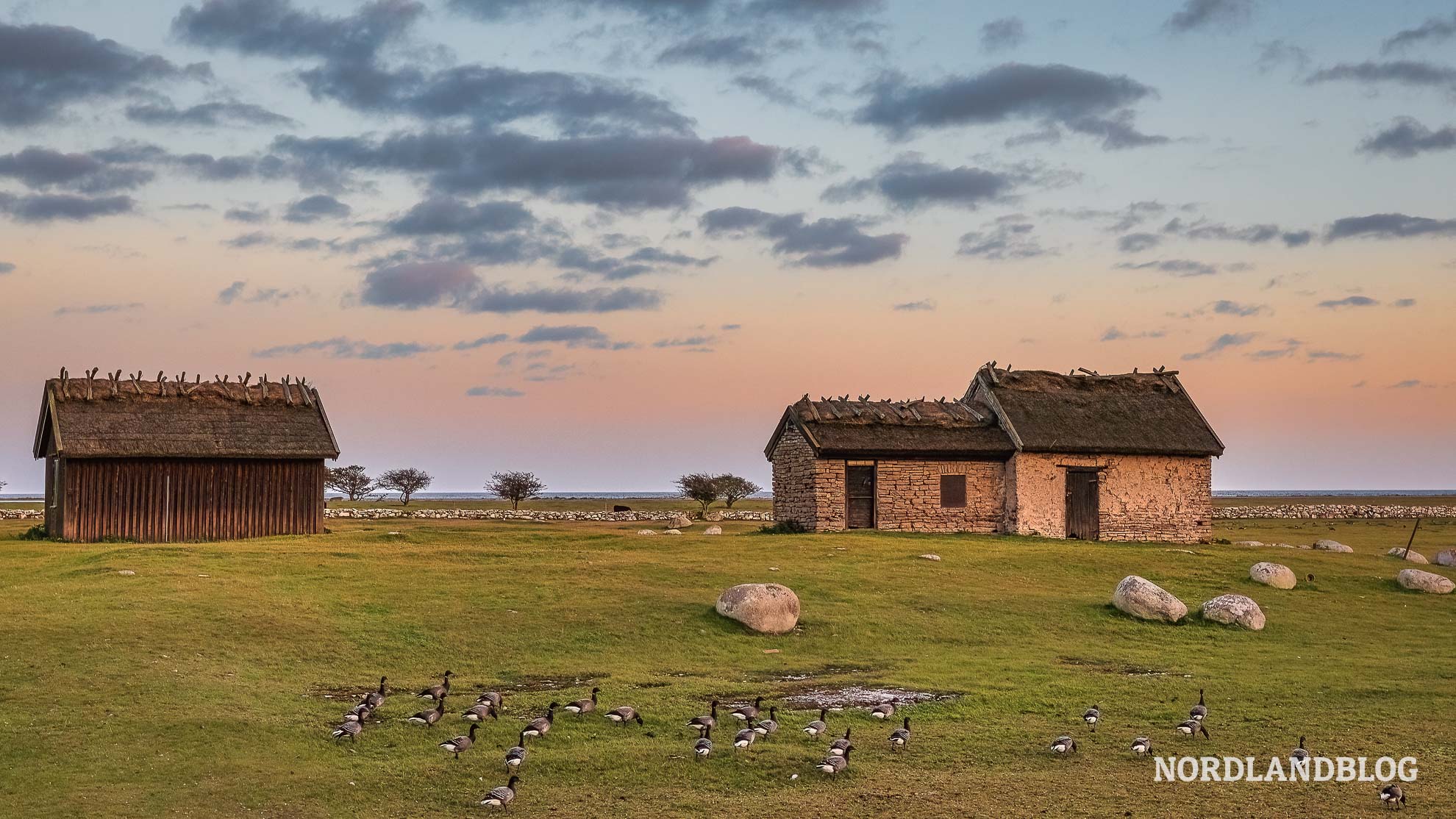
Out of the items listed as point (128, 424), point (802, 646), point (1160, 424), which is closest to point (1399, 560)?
point (1160, 424)

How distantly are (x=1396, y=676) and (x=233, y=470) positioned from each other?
38.6m

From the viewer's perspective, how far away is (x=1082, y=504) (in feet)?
161

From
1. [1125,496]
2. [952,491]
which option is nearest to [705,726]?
[952,491]

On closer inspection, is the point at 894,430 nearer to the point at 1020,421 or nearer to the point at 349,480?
the point at 1020,421

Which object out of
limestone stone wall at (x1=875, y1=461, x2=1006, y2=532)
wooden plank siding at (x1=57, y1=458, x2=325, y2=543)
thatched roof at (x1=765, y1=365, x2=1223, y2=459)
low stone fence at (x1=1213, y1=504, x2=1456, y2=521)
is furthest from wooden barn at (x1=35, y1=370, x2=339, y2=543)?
low stone fence at (x1=1213, y1=504, x2=1456, y2=521)

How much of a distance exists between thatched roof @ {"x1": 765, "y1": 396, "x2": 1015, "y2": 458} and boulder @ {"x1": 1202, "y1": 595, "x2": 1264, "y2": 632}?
19.0 m

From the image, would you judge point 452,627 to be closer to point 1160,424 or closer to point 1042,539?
point 1042,539

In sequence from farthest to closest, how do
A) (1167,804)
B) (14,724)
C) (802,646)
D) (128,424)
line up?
(128,424), (802,646), (14,724), (1167,804)

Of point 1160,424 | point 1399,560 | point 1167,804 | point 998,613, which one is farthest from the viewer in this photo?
point 1160,424

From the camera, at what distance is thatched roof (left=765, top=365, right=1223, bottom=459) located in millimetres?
47469

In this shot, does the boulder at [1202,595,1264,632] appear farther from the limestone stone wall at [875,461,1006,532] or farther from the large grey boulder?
the limestone stone wall at [875,461,1006,532]

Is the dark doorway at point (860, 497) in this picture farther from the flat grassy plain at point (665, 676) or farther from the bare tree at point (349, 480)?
the bare tree at point (349, 480)

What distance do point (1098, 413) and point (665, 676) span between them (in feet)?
113

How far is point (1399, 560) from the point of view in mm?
42000
